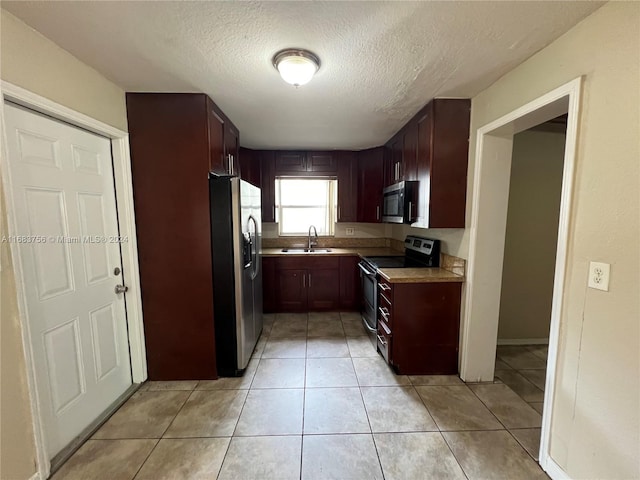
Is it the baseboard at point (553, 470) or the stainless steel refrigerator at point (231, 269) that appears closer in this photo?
the baseboard at point (553, 470)

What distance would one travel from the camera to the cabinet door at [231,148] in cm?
254

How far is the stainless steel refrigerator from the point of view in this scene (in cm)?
213

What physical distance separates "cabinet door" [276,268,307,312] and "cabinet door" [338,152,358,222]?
3.51ft

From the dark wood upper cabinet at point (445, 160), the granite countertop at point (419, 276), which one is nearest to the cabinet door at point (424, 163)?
the dark wood upper cabinet at point (445, 160)

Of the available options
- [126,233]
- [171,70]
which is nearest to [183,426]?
[126,233]

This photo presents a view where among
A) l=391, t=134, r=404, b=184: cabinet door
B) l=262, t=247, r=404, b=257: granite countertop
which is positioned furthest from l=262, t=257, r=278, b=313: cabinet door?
l=391, t=134, r=404, b=184: cabinet door

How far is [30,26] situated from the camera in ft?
4.32

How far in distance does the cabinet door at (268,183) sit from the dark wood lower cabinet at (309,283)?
697 millimetres

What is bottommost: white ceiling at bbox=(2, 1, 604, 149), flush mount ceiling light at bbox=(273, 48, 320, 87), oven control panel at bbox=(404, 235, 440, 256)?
oven control panel at bbox=(404, 235, 440, 256)

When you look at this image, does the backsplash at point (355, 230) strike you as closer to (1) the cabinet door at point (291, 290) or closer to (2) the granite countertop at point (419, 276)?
(1) the cabinet door at point (291, 290)

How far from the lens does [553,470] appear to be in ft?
4.59

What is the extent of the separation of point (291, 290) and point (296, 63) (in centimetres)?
277

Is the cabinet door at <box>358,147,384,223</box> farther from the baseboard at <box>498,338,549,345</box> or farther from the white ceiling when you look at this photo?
the baseboard at <box>498,338,549,345</box>

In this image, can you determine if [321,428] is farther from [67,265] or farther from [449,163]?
[449,163]
